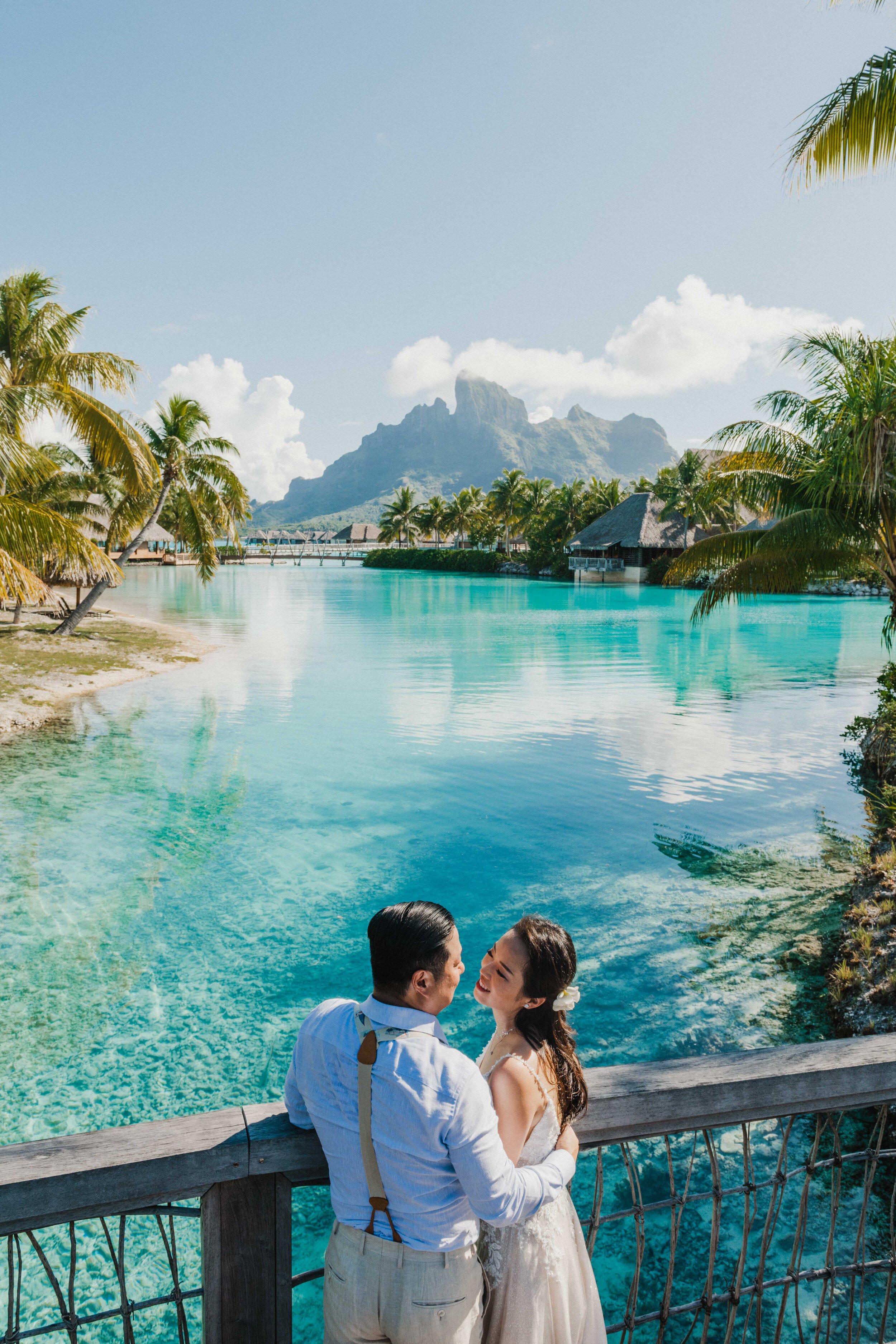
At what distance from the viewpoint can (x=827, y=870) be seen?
8.40 m

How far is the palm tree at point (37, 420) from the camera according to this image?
1100cm

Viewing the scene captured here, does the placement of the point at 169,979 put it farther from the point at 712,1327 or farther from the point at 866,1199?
the point at 866,1199

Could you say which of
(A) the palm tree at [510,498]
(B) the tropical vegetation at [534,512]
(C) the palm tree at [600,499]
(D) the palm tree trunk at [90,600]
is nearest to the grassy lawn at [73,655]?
(D) the palm tree trunk at [90,600]

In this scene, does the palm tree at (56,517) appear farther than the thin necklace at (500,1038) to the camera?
Yes

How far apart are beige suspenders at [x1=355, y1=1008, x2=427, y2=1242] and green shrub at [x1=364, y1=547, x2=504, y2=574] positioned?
68.4m

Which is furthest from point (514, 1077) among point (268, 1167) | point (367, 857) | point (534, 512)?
point (534, 512)

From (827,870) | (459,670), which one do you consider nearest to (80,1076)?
(827,870)

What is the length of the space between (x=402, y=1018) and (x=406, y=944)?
135 millimetres

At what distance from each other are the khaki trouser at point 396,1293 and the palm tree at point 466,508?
75.9m

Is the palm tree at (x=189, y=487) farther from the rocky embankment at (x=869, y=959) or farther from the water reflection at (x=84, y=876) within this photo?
the rocky embankment at (x=869, y=959)

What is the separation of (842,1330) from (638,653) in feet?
68.5

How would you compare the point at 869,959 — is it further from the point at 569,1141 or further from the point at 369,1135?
the point at 369,1135

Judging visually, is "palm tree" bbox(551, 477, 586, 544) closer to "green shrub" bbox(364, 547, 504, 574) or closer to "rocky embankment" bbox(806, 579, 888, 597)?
"green shrub" bbox(364, 547, 504, 574)

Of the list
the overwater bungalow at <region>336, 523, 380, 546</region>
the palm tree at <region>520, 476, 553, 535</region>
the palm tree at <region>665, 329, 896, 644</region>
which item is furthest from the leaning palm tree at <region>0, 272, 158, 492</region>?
the overwater bungalow at <region>336, 523, 380, 546</region>
